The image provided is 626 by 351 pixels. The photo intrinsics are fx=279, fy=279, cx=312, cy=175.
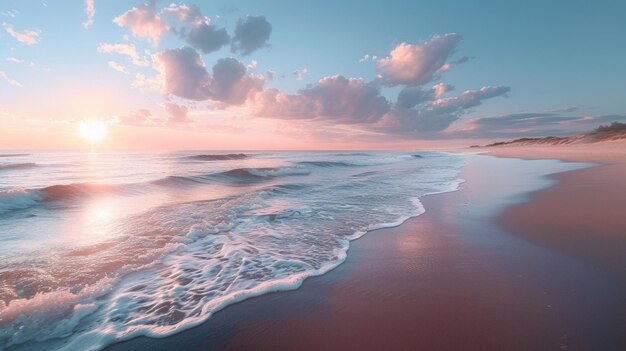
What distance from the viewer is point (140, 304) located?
3068mm

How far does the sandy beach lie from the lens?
2.32 metres

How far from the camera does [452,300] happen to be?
113 inches

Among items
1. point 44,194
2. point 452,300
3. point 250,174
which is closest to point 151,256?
point 452,300

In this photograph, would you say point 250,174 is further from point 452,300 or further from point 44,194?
point 452,300

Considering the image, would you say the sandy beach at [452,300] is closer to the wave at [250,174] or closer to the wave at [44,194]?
the wave at [44,194]

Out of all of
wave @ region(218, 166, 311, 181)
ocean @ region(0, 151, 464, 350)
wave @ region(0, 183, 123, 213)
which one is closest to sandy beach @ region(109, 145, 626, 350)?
ocean @ region(0, 151, 464, 350)

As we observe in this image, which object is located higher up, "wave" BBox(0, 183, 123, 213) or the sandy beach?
"wave" BBox(0, 183, 123, 213)

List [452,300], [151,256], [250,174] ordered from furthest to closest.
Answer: [250,174] → [151,256] → [452,300]

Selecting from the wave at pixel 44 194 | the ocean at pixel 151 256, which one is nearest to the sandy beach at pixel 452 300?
the ocean at pixel 151 256

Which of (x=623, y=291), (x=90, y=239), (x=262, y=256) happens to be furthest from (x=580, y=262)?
(x=90, y=239)

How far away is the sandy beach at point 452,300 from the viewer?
232cm

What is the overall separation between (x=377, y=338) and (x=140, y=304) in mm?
2541

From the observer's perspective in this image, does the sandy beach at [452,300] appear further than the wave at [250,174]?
No

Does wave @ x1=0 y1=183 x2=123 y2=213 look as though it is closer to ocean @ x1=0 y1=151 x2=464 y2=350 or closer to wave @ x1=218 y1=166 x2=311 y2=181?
ocean @ x1=0 y1=151 x2=464 y2=350
